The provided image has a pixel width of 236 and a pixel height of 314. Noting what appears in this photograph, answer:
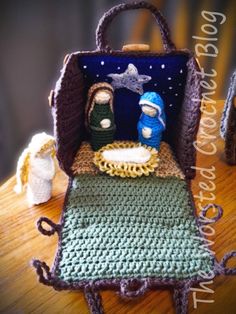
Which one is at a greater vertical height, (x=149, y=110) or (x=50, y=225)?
(x=149, y=110)

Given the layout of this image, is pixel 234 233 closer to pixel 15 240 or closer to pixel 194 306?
pixel 194 306

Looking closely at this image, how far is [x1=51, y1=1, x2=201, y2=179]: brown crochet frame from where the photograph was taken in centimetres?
67

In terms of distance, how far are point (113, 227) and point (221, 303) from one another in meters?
0.20

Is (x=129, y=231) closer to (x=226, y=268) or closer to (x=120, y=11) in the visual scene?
(x=226, y=268)

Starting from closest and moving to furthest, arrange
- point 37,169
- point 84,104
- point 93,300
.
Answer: point 93,300
point 37,169
point 84,104

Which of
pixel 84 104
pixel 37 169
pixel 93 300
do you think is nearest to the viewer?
pixel 93 300

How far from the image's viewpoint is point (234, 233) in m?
0.63

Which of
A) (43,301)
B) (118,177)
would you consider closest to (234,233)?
(118,177)

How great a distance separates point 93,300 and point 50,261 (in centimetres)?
10

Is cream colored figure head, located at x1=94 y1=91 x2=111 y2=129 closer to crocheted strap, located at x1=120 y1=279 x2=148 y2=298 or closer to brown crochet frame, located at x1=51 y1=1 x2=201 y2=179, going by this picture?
brown crochet frame, located at x1=51 y1=1 x2=201 y2=179

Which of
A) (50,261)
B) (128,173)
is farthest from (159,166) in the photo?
(50,261)

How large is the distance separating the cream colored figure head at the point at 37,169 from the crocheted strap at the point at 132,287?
247 mm

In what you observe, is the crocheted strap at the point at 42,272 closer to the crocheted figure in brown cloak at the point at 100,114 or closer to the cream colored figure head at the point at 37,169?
the cream colored figure head at the point at 37,169

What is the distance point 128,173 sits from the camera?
70 centimetres
